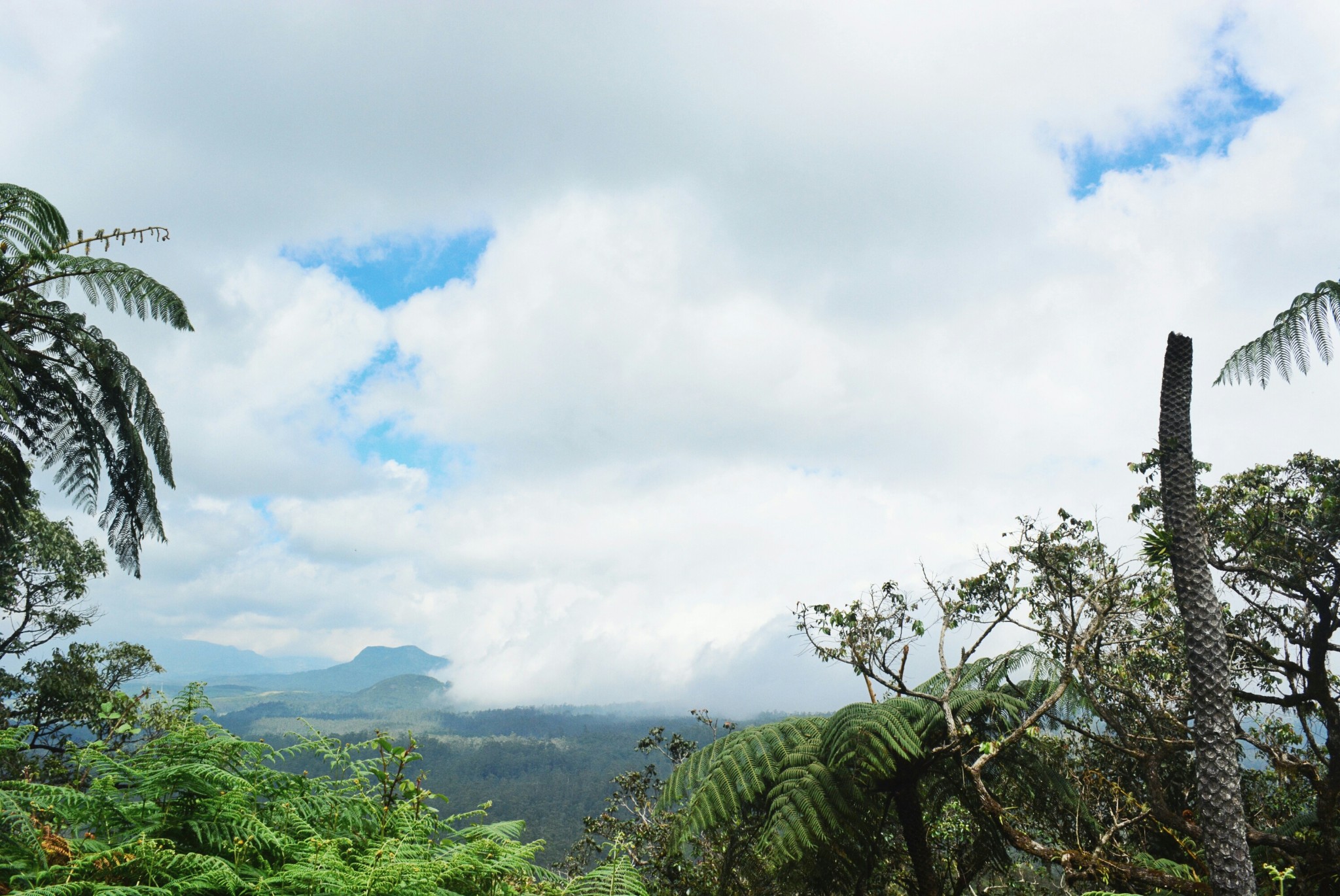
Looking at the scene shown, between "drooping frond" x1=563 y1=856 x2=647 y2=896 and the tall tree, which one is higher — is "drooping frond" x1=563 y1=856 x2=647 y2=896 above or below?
below

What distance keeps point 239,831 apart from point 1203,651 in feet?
20.5

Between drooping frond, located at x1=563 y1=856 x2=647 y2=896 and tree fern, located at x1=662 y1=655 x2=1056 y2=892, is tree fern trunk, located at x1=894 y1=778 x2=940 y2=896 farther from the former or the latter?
drooping frond, located at x1=563 y1=856 x2=647 y2=896

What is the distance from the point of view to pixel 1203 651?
535 centimetres

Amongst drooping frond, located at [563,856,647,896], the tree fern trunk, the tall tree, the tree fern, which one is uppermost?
the tall tree

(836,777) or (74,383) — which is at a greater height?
(74,383)

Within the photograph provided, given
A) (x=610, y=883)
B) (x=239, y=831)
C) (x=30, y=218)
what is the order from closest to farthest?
1. (x=239, y=831)
2. (x=610, y=883)
3. (x=30, y=218)

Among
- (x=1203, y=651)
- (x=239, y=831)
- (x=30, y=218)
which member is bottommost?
(x=239, y=831)

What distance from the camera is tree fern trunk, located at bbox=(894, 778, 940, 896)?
229 inches

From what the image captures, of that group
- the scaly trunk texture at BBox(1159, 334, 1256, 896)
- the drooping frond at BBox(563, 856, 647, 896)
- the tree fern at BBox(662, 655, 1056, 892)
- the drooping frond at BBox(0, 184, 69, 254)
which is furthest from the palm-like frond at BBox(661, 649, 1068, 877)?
the drooping frond at BBox(0, 184, 69, 254)

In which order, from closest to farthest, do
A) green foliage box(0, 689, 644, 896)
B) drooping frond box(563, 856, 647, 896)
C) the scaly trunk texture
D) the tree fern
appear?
green foliage box(0, 689, 644, 896)
drooping frond box(563, 856, 647, 896)
the scaly trunk texture
the tree fern

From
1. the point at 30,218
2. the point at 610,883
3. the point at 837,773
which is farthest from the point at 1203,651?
the point at 30,218

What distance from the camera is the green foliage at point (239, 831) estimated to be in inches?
58.7

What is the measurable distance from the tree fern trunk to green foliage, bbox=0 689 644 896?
4.79m

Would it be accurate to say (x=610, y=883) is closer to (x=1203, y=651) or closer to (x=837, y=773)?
(x=837, y=773)
